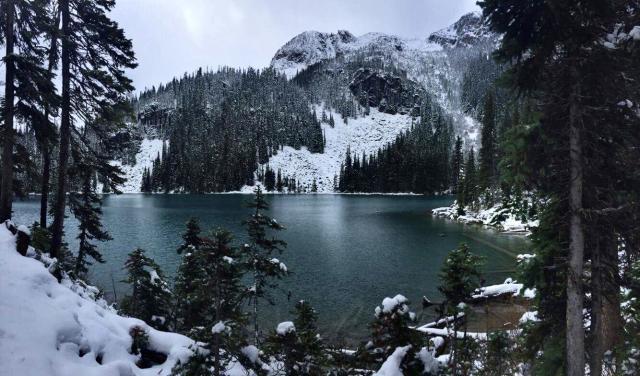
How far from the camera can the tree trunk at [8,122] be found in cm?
1379

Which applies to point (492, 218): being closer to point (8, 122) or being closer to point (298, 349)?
point (298, 349)

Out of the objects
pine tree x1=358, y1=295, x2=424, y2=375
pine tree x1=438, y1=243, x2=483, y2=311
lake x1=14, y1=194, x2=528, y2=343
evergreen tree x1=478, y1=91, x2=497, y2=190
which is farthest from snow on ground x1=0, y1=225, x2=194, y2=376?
evergreen tree x1=478, y1=91, x2=497, y2=190

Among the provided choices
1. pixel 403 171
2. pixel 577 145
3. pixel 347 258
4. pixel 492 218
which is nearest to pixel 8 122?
pixel 577 145

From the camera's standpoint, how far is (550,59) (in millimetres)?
7570

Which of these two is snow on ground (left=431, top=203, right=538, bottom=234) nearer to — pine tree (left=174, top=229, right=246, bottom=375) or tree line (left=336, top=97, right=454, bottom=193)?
pine tree (left=174, top=229, right=246, bottom=375)

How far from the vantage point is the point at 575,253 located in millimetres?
7012

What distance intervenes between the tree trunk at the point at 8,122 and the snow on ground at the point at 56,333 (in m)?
4.73

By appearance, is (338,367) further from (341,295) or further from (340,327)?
(341,295)

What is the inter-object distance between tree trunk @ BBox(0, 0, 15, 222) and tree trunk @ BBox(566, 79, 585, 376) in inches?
708

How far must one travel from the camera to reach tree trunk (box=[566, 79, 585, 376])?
686cm

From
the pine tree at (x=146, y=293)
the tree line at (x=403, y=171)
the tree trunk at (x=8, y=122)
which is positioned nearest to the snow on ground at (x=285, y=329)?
the pine tree at (x=146, y=293)

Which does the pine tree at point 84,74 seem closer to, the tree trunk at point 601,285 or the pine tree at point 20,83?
the pine tree at point 20,83

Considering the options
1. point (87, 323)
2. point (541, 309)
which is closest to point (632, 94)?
point (541, 309)

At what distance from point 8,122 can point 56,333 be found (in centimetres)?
1105
